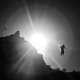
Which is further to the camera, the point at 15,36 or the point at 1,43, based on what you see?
the point at 15,36

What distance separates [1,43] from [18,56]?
20.8ft

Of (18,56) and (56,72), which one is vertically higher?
(18,56)

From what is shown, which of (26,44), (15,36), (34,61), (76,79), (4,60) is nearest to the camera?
(76,79)

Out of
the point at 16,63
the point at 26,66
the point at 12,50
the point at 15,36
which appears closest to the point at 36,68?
the point at 26,66

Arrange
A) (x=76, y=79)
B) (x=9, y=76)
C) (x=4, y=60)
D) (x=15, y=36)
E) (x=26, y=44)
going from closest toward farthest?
(x=76, y=79), (x=9, y=76), (x=4, y=60), (x=15, y=36), (x=26, y=44)

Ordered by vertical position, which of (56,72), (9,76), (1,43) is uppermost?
(1,43)

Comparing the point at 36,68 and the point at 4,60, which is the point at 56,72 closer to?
the point at 36,68

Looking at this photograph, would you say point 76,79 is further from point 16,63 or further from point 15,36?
point 15,36

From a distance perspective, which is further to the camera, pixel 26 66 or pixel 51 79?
pixel 26 66

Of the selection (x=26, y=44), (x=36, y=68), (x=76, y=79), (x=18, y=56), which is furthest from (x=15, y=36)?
(x=76, y=79)

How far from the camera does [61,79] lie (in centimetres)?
1722

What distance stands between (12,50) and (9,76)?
10416mm

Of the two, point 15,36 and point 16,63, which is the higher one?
point 15,36

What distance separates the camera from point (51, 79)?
57.2ft
